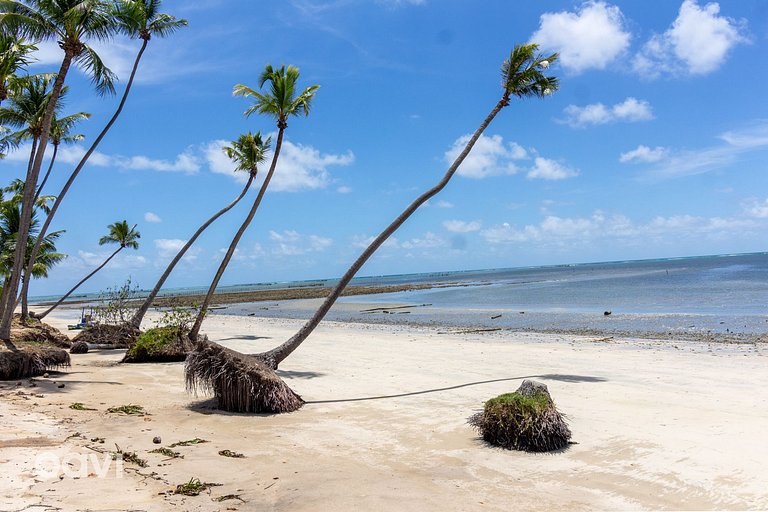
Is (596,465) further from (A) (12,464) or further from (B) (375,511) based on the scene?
(A) (12,464)

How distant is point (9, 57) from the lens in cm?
1312

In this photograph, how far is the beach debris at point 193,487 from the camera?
197 inches

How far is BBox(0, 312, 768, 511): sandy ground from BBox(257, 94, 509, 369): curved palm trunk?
925 millimetres

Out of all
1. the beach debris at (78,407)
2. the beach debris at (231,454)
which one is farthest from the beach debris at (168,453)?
the beach debris at (78,407)

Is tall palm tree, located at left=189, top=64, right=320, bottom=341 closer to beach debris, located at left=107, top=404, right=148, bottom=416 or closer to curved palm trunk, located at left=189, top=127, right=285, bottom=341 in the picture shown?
curved palm trunk, located at left=189, top=127, right=285, bottom=341

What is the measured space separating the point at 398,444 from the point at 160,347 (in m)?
9.66

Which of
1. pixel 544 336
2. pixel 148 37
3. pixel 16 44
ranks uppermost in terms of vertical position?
pixel 148 37

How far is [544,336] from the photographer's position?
2177 centimetres

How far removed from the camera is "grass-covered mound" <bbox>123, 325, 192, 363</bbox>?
47.1 ft

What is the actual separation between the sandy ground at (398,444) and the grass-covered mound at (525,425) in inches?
7.7

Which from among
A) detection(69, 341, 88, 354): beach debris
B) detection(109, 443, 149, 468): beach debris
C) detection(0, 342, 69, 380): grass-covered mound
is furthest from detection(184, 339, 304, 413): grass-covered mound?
detection(69, 341, 88, 354): beach debris

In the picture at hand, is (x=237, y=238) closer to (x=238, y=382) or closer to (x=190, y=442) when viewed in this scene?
(x=238, y=382)

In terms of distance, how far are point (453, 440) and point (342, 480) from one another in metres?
2.15

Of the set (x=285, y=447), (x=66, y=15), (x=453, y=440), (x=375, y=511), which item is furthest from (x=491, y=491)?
(x=66, y=15)
